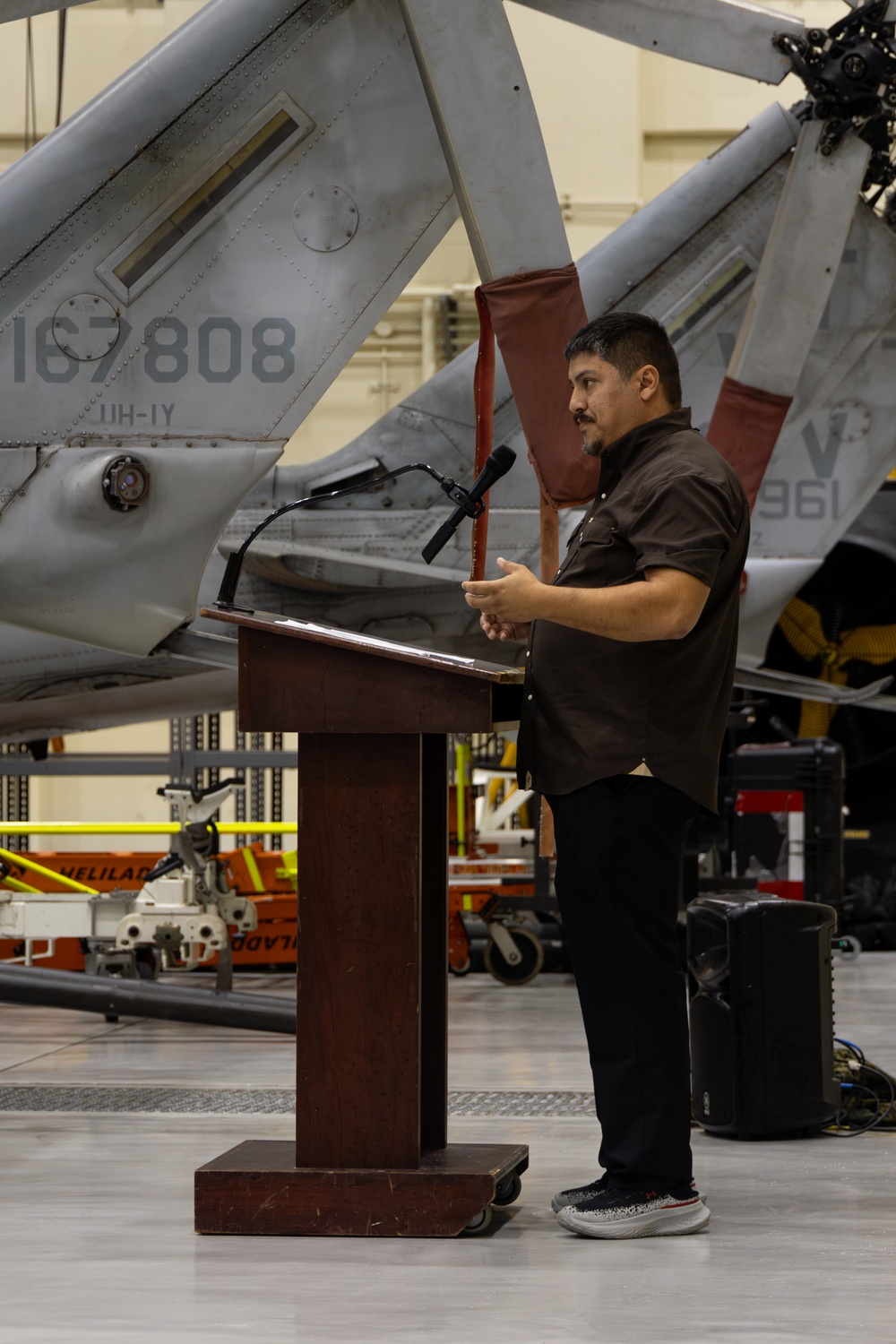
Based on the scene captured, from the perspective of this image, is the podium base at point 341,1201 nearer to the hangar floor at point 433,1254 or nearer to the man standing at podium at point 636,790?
the hangar floor at point 433,1254

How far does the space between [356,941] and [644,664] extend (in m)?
0.78

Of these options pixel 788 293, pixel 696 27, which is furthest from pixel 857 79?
pixel 696 27

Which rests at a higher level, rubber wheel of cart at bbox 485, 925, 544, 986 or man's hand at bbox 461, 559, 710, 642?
man's hand at bbox 461, 559, 710, 642

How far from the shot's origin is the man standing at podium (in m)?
2.95

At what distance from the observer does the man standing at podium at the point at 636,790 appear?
2.95 metres

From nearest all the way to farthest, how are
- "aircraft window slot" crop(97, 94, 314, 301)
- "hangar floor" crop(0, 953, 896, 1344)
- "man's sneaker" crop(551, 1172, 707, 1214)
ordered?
1. "hangar floor" crop(0, 953, 896, 1344)
2. "man's sneaker" crop(551, 1172, 707, 1214)
3. "aircraft window slot" crop(97, 94, 314, 301)

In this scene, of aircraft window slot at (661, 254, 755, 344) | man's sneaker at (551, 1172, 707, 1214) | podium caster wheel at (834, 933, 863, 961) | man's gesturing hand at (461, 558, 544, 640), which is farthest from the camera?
podium caster wheel at (834, 933, 863, 961)

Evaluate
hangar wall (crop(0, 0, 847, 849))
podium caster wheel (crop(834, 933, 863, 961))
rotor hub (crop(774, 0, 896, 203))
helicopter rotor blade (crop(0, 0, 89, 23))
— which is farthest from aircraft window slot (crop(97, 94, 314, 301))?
hangar wall (crop(0, 0, 847, 849))

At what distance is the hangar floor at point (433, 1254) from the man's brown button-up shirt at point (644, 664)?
34.0 inches

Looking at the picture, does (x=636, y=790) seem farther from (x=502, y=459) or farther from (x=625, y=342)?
(x=625, y=342)

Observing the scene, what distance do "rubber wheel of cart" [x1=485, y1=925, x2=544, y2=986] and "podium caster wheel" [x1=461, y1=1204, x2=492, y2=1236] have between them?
5.07m

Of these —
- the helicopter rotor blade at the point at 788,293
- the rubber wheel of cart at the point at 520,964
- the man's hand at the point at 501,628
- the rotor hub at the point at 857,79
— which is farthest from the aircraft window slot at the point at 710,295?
the man's hand at the point at 501,628

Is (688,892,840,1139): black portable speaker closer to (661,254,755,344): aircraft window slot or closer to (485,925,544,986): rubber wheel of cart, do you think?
(485,925,544,986): rubber wheel of cart

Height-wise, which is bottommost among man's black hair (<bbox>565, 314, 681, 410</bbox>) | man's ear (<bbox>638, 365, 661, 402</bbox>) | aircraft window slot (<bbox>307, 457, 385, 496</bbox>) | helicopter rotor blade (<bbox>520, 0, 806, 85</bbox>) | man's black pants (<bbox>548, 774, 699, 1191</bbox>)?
man's black pants (<bbox>548, 774, 699, 1191</bbox>)
